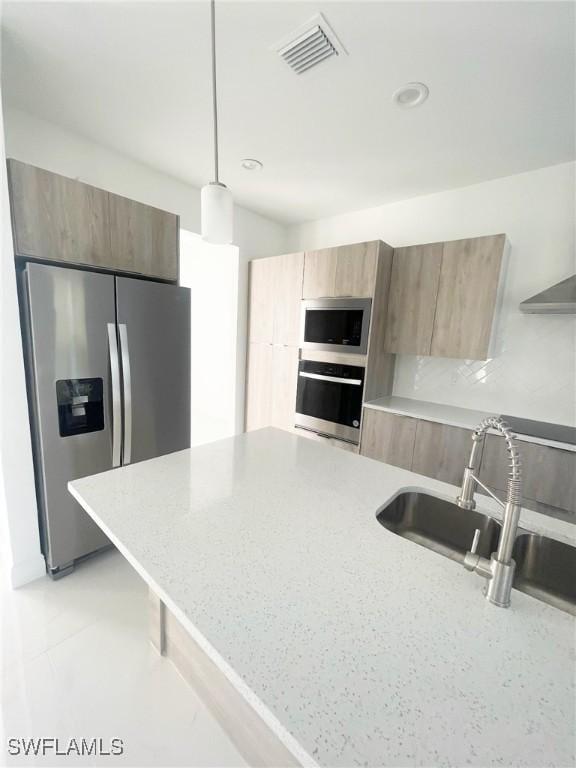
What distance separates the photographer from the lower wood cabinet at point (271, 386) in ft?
10.3

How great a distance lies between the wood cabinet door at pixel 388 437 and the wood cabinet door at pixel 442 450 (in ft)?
0.19

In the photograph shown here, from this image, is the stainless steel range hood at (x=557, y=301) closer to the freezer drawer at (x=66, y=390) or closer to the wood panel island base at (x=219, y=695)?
the wood panel island base at (x=219, y=695)

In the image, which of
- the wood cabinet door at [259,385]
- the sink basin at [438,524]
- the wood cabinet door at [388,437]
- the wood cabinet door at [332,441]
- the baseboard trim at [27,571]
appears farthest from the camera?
the wood cabinet door at [259,385]

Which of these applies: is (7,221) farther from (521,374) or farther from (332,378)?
(521,374)

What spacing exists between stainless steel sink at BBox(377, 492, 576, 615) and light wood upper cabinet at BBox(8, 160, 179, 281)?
1.95m

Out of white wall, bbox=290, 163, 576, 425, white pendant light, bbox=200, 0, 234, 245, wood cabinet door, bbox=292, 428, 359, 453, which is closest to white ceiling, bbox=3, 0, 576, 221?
white wall, bbox=290, 163, 576, 425

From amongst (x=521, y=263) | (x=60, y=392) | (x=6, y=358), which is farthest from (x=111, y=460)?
(x=521, y=263)

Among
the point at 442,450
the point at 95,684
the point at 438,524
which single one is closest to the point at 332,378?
the point at 442,450

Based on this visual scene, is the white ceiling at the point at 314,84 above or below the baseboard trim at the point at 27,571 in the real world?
above

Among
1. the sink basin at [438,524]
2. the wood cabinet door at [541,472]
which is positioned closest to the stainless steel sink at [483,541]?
the sink basin at [438,524]

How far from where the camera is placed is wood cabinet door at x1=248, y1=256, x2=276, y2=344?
10.6 feet

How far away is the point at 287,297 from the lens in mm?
3092

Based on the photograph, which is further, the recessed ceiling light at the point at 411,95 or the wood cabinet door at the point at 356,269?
the wood cabinet door at the point at 356,269

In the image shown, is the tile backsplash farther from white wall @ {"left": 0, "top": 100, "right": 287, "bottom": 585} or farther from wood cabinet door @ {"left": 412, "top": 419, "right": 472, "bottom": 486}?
white wall @ {"left": 0, "top": 100, "right": 287, "bottom": 585}
